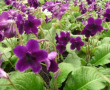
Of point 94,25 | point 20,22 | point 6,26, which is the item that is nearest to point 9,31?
point 6,26

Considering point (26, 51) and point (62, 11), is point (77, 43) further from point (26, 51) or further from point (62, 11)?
point (26, 51)

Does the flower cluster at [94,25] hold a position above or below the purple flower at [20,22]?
below

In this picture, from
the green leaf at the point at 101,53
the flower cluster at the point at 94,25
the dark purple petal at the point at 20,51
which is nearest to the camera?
the dark purple petal at the point at 20,51

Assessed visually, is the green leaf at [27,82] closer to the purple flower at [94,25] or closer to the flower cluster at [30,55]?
the flower cluster at [30,55]

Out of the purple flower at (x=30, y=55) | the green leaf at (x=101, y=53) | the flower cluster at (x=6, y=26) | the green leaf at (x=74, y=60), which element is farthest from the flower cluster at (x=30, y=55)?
the green leaf at (x=101, y=53)

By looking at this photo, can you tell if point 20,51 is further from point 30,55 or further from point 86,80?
point 86,80

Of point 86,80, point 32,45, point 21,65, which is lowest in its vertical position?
point 86,80
